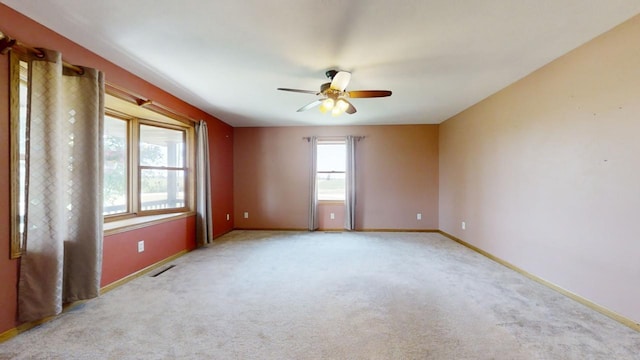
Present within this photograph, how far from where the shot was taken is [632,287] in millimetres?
1971

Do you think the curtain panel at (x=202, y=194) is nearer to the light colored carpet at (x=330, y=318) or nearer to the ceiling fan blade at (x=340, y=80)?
the light colored carpet at (x=330, y=318)

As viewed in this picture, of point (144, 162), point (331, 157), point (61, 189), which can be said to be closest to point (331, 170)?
point (331, 157)

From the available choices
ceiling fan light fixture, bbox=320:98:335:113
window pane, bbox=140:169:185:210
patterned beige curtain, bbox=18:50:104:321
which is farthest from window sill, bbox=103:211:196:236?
ceiling fan light fixture, bbox=320:98:335:113

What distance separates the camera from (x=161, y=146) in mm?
3938

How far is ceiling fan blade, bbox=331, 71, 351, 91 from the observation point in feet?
8.44

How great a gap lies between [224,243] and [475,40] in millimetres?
4529

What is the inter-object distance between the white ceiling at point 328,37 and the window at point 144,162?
2.40 feet

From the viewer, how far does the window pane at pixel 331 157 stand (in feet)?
19.0

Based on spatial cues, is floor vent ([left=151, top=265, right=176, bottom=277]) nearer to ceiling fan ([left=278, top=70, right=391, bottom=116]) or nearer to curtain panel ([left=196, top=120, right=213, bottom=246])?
curtain panel ([left=196, top=120, right=213, bottom=246])

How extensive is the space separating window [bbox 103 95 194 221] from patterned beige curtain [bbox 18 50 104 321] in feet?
2.37

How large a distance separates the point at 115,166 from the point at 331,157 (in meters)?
3.87

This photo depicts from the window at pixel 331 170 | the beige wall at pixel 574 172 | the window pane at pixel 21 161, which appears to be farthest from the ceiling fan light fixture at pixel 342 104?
the window at pixel 331 170

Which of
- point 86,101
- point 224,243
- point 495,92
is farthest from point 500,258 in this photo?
point 86,101

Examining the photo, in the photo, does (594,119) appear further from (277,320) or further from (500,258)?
(277,320)
